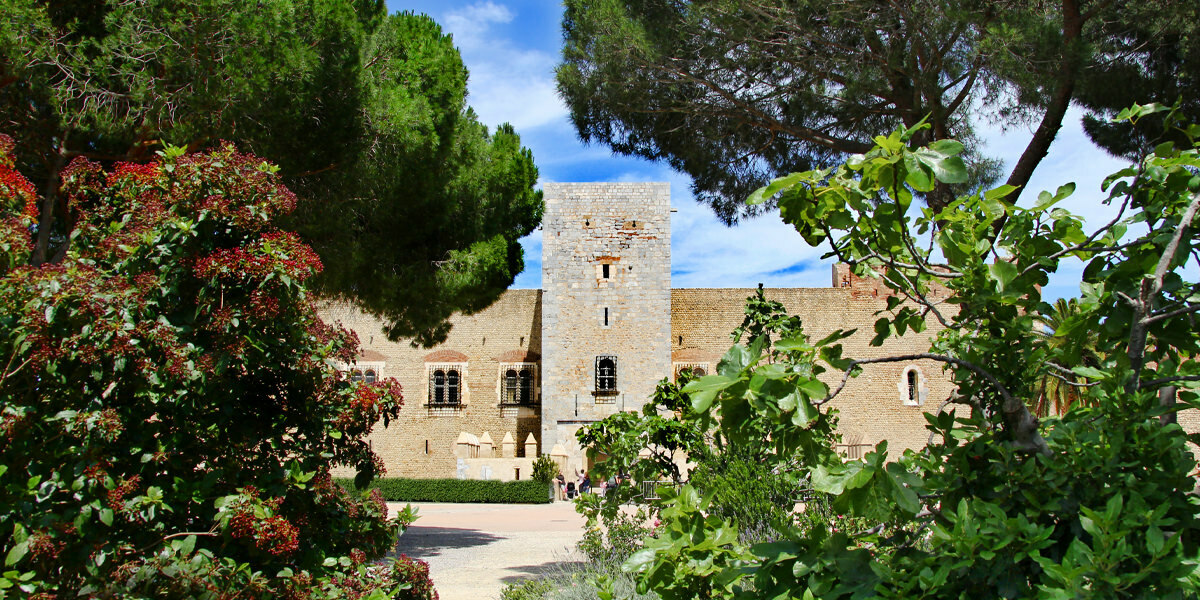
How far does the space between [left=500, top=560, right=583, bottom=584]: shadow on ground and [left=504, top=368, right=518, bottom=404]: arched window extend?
1473cm

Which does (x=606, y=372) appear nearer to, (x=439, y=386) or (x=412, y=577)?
(x=439, y=386)

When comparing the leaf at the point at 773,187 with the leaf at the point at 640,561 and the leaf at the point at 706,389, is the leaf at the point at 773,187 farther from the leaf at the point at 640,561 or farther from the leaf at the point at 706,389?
the leaf at the point at 640,561

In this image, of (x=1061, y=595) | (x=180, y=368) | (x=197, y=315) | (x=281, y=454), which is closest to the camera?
(x=1061, y=595)

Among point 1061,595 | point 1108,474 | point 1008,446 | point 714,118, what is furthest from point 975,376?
point 714,118

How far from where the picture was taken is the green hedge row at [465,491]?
19719 millimetres

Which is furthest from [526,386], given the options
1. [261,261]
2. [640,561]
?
[640,561]

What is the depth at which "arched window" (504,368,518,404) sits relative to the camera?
23467 millimetres

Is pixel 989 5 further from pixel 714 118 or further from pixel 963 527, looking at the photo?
pixel 963 527

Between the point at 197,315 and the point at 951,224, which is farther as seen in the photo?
the point at 197,315

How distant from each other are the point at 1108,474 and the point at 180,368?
263 centimetres

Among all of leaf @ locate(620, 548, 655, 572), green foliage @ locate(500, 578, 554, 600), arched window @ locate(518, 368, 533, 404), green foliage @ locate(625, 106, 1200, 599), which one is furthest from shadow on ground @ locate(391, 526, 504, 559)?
arched window @ locate(518, 368, 533, 404)

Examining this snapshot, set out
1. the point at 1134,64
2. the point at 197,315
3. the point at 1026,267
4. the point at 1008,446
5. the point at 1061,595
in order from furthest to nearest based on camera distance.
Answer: the point at 1134,64 < the point at 197,315 < the point at 1026,267 < the point at 1008,446 < the point at 1061,595

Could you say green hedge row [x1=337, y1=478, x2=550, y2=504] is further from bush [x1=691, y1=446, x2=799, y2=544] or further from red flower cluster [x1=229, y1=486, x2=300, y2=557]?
red flower cluster [x1=229, y1=486, x2=300, y2=557]

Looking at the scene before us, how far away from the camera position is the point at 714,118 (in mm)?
7824
